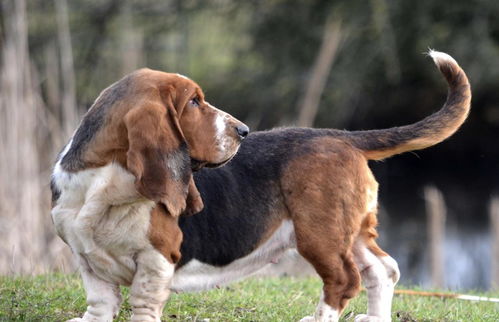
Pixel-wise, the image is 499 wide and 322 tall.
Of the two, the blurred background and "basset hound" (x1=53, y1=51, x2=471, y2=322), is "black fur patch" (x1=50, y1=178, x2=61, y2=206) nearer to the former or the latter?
"basset hound" (x1=53, y1=51, x2=471, y2=322)

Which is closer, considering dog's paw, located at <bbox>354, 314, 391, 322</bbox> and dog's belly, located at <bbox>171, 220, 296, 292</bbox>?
dog's belly, located at <bbox>171, 220, 296, 292</bbox>

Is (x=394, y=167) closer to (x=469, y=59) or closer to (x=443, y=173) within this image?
(x=443, y=173)

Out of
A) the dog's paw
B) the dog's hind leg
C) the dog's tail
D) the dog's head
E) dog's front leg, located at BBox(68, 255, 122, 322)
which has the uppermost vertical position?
the dog's head

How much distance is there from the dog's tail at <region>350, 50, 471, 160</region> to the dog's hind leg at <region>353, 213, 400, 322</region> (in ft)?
1.49

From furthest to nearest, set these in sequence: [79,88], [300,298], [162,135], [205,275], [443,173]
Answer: [443,173] → [79,88] → [300,298] → [205,275] → [162,135]

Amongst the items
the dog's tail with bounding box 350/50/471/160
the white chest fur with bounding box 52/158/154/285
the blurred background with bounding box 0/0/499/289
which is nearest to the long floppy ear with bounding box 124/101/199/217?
the white chest fur with bounding box 52/158/154/285

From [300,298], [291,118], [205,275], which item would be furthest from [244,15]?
[205,275]

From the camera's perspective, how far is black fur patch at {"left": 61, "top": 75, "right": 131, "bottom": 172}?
486 centimetres

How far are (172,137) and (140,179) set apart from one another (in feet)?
0.98

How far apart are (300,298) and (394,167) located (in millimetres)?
12844

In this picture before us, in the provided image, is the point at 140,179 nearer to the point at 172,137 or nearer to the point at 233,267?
the point at 172,137

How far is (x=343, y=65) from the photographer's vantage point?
15406 mm

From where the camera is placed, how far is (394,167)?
19.3 meters

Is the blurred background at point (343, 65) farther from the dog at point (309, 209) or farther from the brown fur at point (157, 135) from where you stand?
the brown fur at point (157, 135)
